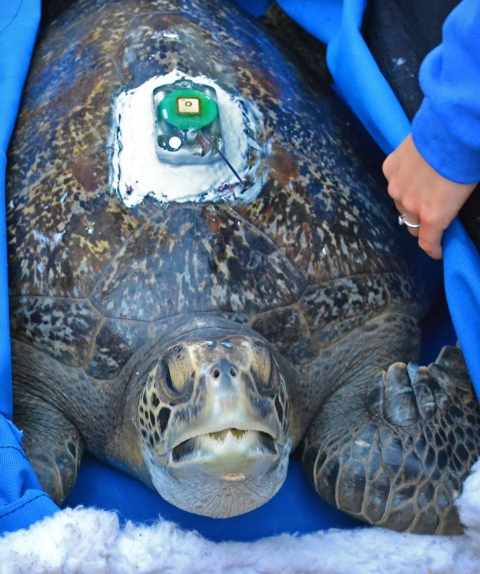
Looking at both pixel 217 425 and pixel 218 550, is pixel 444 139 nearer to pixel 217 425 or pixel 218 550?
pixel 217 425

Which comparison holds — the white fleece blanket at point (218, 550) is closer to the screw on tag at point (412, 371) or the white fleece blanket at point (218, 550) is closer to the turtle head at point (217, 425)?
the turtle head at point (217, 425)

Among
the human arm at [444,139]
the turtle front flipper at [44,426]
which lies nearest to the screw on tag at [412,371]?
the human arm at [444,139]

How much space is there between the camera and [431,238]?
3.66 feet

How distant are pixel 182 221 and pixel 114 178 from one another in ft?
0.53

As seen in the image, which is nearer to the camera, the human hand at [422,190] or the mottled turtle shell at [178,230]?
the human hand at [422,190]

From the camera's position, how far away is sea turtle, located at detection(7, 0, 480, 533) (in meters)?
1.08

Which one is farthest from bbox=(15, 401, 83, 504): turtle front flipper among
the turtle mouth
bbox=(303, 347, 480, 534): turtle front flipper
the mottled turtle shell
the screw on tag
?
the screw on tag

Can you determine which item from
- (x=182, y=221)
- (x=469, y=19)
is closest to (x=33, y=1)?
(x=182, y=221)

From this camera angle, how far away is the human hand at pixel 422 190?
94 centimetres

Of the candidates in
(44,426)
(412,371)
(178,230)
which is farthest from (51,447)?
(412,371)

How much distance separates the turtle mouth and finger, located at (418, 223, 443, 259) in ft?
1.41

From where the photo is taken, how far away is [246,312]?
1189 mm

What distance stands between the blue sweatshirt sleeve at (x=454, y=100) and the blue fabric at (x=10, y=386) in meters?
0.74

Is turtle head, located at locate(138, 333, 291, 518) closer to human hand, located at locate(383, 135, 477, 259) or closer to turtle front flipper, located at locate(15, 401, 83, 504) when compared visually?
turtle front flipper, located at locate(15, 401, 83, 504)
